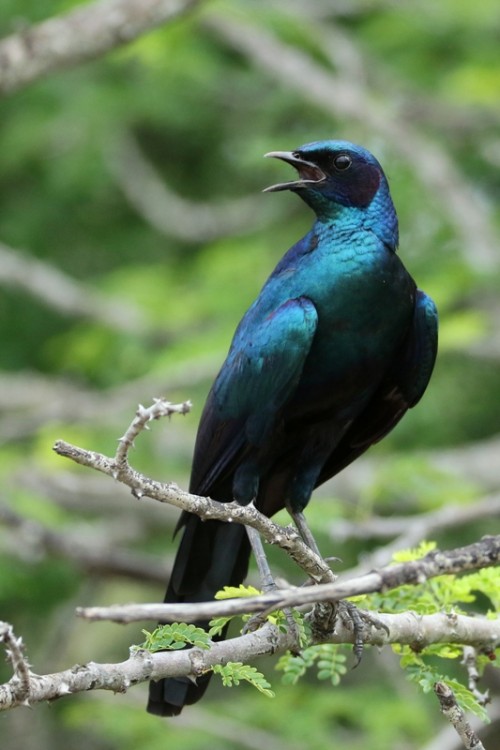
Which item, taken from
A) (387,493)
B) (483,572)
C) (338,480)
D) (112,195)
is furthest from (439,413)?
(483,572)

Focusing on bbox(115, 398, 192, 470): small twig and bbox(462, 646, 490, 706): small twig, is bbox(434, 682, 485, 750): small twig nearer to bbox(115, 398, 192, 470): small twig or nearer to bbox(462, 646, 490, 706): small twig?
bbox(462, 646, 490, 706): small twig

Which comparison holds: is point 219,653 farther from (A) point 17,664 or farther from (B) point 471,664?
(B) point 471,664

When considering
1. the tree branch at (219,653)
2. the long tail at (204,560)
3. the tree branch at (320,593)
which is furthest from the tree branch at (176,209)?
the tree branch at (320,593)

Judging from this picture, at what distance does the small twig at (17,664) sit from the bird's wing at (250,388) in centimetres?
189

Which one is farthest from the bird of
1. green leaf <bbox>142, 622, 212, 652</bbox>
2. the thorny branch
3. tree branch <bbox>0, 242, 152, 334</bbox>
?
tree branch <bbox>0, 242, 152, 334</bbox>

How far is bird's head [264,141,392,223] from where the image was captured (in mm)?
4914

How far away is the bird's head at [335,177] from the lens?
491 cm

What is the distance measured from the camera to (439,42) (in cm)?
1021

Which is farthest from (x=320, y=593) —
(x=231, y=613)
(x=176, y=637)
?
(x=176, y=637)

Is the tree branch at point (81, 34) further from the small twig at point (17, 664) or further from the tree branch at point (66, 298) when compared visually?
the small twig at point (17, 664)

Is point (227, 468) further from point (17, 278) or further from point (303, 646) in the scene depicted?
point (17, 278)

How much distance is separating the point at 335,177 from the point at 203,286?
3.84 metres

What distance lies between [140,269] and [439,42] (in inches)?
116

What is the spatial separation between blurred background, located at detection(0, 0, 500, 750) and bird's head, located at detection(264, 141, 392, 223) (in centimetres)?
151
